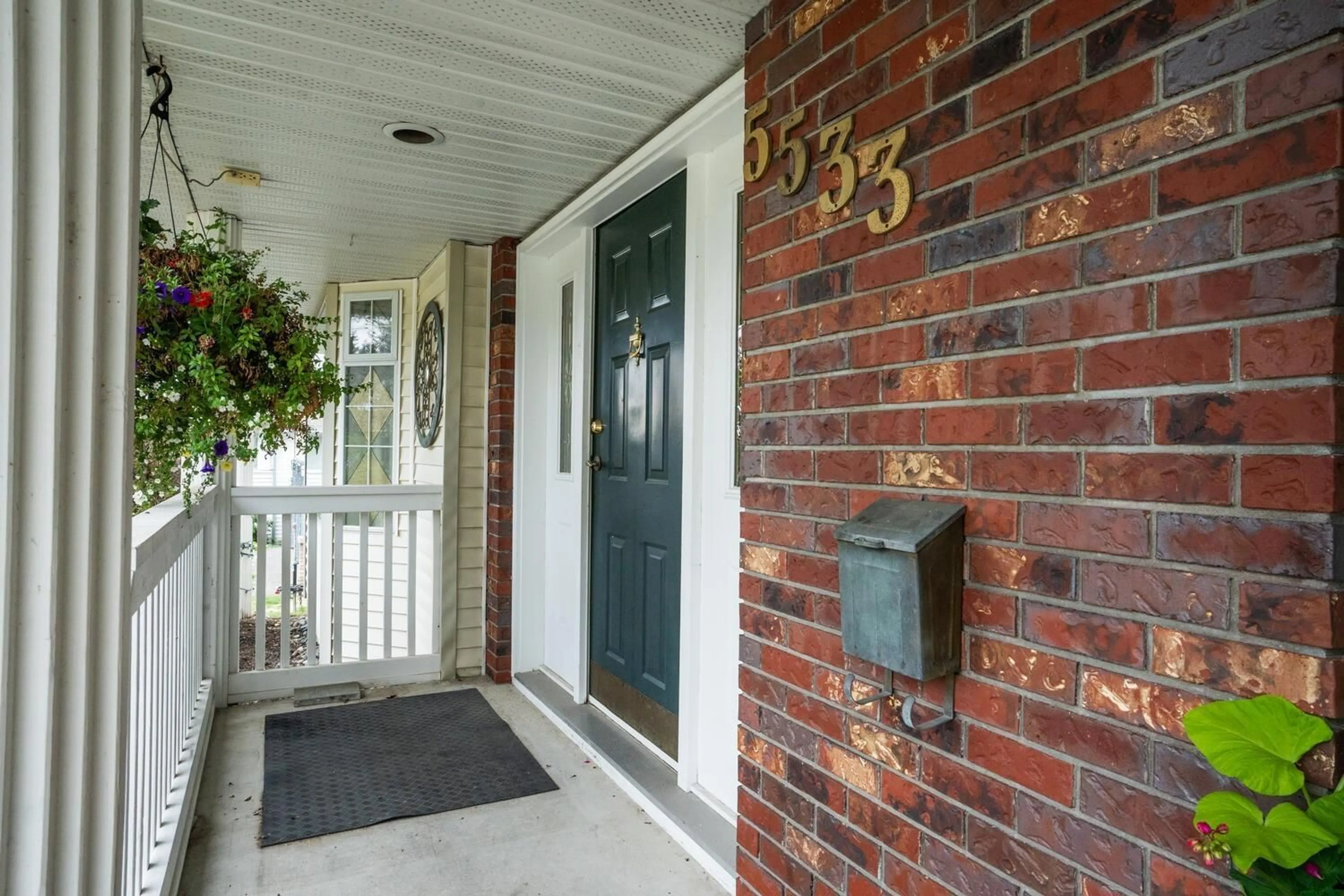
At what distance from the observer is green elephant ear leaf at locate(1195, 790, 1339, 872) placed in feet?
2.25

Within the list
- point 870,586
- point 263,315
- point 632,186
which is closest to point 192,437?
point 263,315

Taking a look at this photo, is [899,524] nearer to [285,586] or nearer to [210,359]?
[210,359]

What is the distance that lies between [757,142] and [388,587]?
3.05 metres

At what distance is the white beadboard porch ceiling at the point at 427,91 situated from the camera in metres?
1.91

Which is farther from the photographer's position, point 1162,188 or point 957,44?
point 957,44

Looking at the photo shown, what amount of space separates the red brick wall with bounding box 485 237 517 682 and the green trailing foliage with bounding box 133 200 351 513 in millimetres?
1397

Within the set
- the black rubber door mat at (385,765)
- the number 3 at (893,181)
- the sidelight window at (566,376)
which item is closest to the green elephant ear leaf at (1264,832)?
the number 3 at (893,181)

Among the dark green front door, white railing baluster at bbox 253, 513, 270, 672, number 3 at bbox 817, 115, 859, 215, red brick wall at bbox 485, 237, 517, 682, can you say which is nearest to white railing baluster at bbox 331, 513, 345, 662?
white railing baluster at bbox 253, 513, 270, 672

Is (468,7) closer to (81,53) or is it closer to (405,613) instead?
(81,53)

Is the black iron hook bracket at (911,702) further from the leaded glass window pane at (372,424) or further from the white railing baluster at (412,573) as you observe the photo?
the leaded glass window pane at (372,424)

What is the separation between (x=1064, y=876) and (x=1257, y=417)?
0.68 meters

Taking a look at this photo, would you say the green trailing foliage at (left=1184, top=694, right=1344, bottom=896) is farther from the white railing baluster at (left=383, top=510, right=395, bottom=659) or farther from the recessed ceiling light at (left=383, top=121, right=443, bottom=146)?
the white railing baluster at (left=383, top=510, right=395, bottom=659)

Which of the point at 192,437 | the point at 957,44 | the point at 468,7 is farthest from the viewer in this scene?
the point at 192,437

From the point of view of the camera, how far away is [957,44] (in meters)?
1.30
